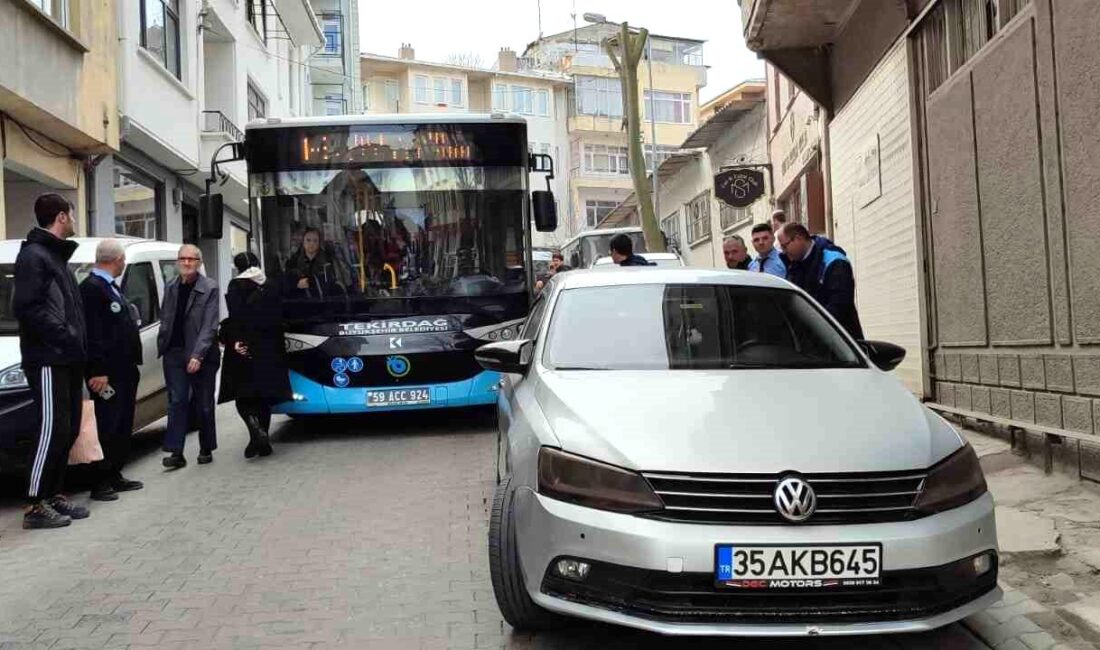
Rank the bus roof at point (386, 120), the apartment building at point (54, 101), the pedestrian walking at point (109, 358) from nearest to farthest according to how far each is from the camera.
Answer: the pedestrian walking at point (109, 358), the bus roof at point (386, 120), the apartment building at point (54, 101)

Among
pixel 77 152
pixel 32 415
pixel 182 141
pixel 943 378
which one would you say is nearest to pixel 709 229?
pixel 182 141

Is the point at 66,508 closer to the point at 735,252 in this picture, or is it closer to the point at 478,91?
the point at 735,252

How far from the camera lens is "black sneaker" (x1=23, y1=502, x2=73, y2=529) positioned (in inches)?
257

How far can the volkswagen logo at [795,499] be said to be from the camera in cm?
353

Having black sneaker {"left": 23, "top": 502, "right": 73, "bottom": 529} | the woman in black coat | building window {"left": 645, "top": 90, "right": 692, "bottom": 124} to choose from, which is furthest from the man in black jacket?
building window {"left": 645, "top": 90, "right": 692, "bottom": 124}

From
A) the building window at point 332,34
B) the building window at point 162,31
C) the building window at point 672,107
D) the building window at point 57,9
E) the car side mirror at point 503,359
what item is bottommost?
the car side mirror at point 503,359

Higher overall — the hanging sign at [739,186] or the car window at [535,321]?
the hanging sign at [739,186]

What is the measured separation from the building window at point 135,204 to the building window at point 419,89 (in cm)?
3845

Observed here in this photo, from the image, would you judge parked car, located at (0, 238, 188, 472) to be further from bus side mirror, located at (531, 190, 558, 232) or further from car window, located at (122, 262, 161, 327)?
bus side mirror, located at (531, 190, 558, 232)

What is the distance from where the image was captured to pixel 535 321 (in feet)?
19.8

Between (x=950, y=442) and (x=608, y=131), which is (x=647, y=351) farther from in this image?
(x=608, y=131)

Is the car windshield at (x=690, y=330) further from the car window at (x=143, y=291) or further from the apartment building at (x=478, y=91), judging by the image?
the apartment building at (x=478, y=91)

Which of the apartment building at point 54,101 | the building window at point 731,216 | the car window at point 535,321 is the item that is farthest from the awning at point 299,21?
the car window at point 535,321

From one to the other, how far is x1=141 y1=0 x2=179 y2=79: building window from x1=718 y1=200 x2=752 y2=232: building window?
1245 cm
